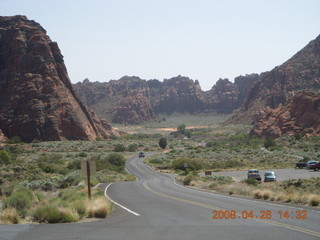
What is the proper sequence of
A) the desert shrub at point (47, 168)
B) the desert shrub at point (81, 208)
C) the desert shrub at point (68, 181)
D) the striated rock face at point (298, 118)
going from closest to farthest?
the desert shrub at point (81, 208) < the desert shrub at point (68, 181) < the desert shrub at point (47, 168) < the striated rock face at point (298, 118)

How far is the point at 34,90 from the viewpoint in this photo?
97.7m

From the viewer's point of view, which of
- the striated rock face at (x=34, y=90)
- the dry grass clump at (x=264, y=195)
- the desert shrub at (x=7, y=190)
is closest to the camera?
the dry grass clump at (x=264, y=195)

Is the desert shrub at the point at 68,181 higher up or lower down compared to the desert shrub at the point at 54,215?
lower down

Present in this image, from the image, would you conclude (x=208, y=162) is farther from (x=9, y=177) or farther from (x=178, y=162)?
(x=9, y=177)

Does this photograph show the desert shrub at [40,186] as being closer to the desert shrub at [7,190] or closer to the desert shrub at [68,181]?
the desert shrub at [7,190]

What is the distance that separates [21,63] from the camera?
100 metres

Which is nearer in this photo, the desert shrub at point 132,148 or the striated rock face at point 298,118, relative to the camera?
the striated rock face at point 298,118

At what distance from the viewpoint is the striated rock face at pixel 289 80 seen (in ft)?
438

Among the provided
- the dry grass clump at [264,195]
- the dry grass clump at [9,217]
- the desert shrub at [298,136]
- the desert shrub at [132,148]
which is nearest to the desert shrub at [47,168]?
the dry grass clump at [264,195]

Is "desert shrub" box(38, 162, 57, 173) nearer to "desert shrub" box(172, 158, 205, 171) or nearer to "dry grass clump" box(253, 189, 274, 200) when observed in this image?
"desert shrub" box(172, 158, 205, 171)
